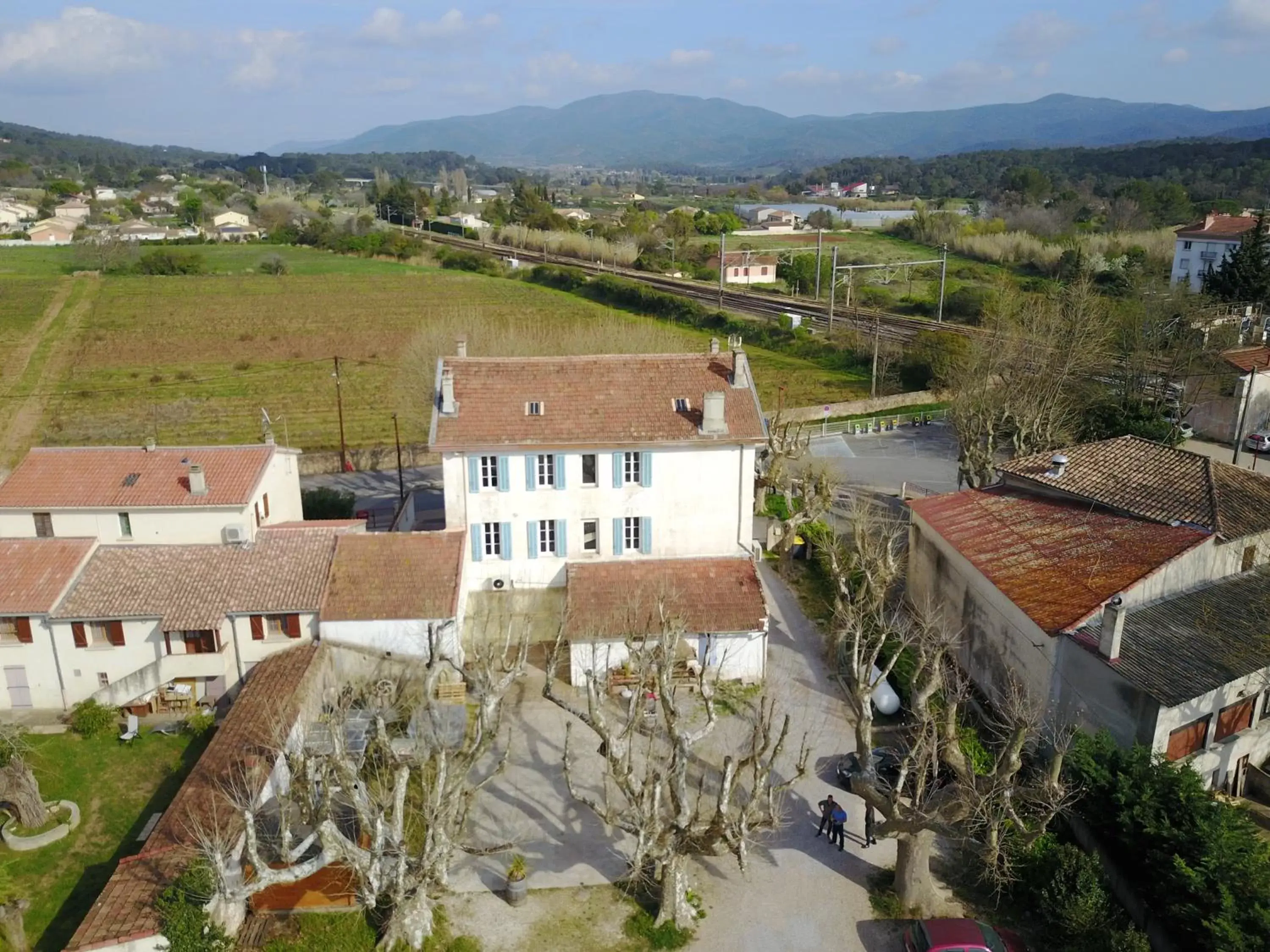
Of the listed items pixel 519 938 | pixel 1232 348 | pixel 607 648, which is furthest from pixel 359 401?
pixel 1232 348

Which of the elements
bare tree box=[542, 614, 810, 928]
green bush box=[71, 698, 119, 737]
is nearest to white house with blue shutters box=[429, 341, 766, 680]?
bare tree box=[542, 614, 810, 928]

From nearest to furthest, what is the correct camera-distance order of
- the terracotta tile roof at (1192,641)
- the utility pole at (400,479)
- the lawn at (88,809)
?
the lawn at (88,809) → the terracotta tile roof at (1192,641) → the utility pole at (400,479)

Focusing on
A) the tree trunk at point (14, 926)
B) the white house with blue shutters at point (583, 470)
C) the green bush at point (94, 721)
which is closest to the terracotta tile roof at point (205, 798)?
the tree trunk at point (14, 926)

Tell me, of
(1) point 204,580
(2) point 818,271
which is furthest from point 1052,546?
(2) point 818,271

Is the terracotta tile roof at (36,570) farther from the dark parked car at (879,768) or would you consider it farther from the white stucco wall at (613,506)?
the dark parked car at (879,768)

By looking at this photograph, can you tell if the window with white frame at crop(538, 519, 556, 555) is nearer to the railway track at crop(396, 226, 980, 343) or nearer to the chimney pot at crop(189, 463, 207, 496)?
the chimney pot at crop(189, 463, 207, 496)

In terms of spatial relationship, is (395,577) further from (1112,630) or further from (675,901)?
(1112,630)

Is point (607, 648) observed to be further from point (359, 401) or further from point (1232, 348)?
point (1232, 348)
